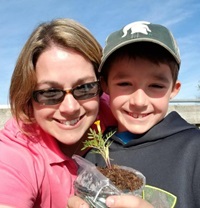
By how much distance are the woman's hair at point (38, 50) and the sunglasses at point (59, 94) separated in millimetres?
73

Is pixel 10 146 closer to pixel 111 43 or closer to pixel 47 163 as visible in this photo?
pixel 47 163

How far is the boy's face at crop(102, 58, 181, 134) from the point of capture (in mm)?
2348

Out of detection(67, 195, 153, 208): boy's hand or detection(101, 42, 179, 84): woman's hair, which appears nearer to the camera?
detection(67, 195, 153, 208): boy's hand

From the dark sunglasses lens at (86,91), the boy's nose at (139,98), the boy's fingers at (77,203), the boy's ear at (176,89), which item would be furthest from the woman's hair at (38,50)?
the boy's fingers at (77,203)

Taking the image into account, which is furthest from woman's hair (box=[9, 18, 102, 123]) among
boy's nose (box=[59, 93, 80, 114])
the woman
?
boy's nose (box=[59, 93, 80, 114])

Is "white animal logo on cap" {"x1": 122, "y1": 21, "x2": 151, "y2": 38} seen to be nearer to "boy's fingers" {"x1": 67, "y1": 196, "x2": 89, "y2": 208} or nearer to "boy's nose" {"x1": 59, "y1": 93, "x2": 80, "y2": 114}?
"boy's nose" {"x1": 59, "y1": 93, "x2": 80, "y2": 114}

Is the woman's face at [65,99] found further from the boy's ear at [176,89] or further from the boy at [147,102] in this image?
the boy's ear at [176,89]

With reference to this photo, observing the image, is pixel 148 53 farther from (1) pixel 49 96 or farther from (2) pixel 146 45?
(1) pixel 49 96

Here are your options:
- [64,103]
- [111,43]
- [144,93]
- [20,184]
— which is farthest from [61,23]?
[20,184]

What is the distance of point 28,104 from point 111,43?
782mm

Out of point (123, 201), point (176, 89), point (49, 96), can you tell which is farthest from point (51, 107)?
point (123, 201)

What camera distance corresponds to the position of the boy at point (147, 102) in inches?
88.9

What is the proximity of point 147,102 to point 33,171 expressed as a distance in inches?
33.4

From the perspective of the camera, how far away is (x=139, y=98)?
2.33 m
